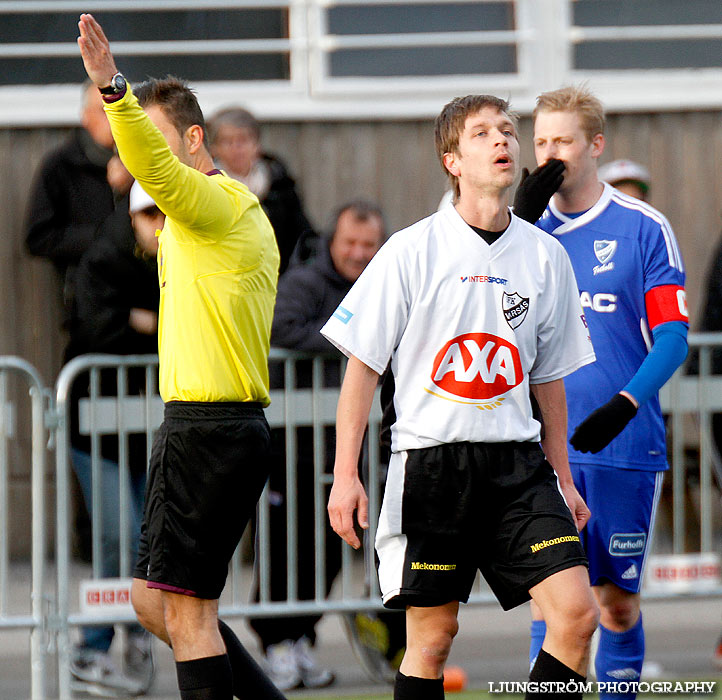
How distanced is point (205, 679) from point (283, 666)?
6.82 ft

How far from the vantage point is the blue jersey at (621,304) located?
5.01 metres

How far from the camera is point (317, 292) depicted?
6.66 m

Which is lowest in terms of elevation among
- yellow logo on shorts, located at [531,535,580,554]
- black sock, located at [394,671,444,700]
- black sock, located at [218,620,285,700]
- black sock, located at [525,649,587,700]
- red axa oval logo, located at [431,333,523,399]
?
black sock, located at [218,620,285,700]

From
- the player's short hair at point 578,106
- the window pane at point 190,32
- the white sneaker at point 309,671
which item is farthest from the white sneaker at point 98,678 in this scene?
the window pane at point 190,32

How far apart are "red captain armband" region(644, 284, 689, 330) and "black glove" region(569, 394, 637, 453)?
42 cm

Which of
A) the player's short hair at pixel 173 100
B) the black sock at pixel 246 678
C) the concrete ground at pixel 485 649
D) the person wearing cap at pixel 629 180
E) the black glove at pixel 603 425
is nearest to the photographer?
the player's short hair at pixel 173 100

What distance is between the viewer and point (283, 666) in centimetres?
639

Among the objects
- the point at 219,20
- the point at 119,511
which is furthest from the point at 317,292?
the point at 219,20

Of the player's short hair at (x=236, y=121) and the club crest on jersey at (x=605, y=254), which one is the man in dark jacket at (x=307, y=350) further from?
the club crest on jersey at (x=605, y=254)

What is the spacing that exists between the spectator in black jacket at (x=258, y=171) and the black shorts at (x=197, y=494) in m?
3.00

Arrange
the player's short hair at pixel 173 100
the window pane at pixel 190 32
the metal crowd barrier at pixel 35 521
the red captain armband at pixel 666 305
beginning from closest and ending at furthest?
the player's short hair at pixel 173 100 → the red captain armband at pixel 666 305 → the metal crowd barrier at pixel 35 521 → the window pane at pixel 190 32

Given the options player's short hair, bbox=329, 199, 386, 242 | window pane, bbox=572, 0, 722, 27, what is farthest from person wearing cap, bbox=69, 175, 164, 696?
window pane, bbox=572, 0, 722, 27

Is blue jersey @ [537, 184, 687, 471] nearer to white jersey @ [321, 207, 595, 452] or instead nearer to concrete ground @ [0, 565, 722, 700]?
white jersey @ [321, 207, 595, 452]

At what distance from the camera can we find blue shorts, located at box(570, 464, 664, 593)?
16.5ft
